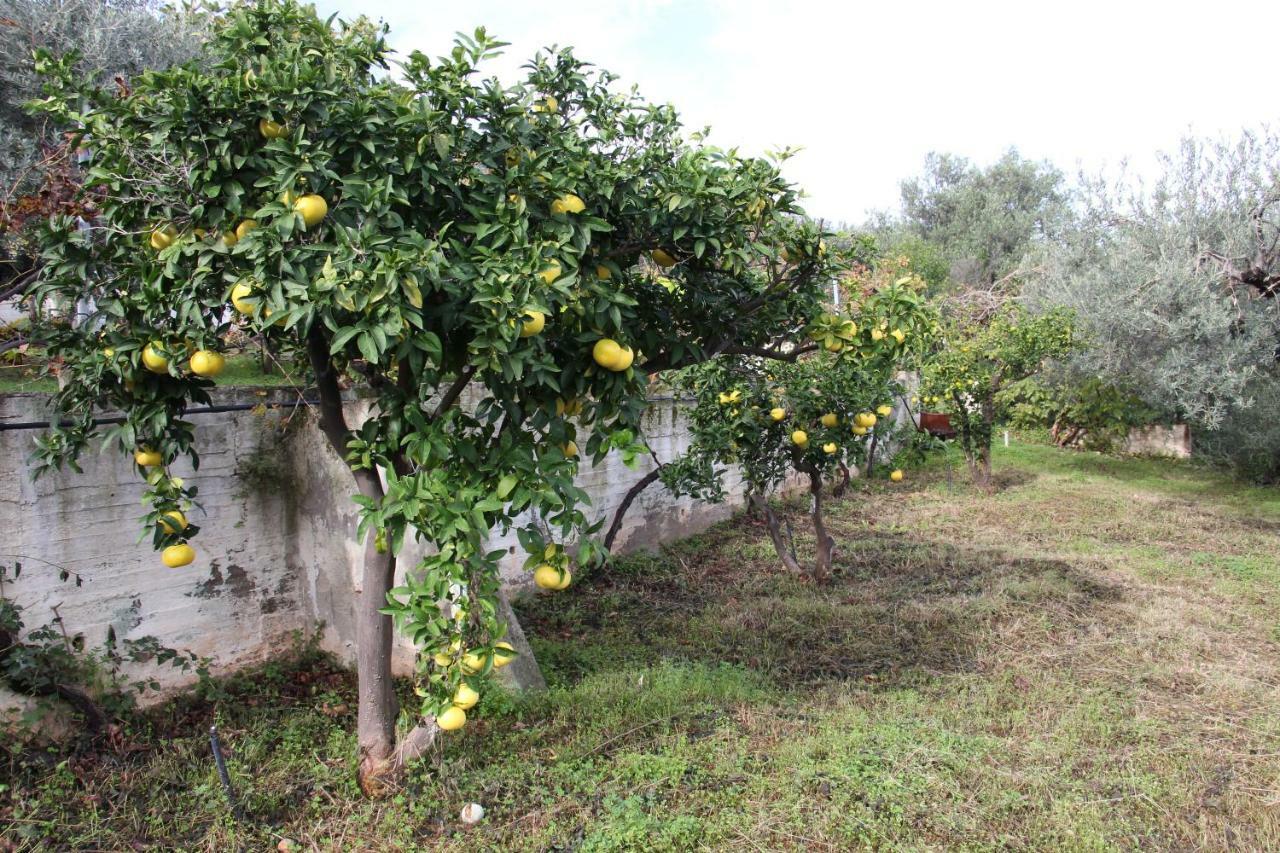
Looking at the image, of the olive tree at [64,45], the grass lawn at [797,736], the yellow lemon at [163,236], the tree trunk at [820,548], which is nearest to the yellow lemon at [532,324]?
the yellow lemon at [163,236]

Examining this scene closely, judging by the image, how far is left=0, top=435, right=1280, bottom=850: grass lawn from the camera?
2.68 meters

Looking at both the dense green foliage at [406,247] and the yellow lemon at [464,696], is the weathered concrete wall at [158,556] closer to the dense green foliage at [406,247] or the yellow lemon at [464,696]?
the dense green foliage at [406,247]

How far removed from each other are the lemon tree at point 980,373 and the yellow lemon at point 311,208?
26.6 ft

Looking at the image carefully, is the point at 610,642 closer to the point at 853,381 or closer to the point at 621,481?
the point at 621,481

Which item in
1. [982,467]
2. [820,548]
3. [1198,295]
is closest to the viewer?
[820,548]

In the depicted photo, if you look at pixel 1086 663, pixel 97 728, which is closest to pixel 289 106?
pixel 97 728

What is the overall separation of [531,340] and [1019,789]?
235cm

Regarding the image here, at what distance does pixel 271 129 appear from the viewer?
2.24 meters

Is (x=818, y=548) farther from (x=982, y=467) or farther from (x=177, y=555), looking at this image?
(x=982, y=467)

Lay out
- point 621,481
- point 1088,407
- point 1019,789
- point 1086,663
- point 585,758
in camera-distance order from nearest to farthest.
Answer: point 1019,789, point 585,758, point 1086,663, point 621,481, point 1088,407

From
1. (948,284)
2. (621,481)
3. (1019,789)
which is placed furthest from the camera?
(948,284)

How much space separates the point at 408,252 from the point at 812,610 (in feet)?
12.4

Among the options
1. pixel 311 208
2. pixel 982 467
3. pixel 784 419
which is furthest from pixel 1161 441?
pixel 311 208

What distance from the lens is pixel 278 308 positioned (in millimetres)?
1971
